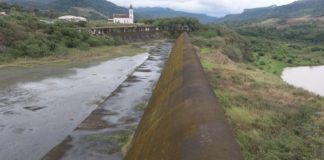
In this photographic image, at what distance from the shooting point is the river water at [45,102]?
12.5 meters

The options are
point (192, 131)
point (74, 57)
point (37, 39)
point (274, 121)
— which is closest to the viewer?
point (192, 131)

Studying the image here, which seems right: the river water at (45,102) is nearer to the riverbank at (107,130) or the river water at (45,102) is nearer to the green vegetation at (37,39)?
the riverbank at (107,130)

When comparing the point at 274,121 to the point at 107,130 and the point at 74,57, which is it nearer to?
the point at 107,130

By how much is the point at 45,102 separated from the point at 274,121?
33.4 feet

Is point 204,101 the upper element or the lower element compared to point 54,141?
upper

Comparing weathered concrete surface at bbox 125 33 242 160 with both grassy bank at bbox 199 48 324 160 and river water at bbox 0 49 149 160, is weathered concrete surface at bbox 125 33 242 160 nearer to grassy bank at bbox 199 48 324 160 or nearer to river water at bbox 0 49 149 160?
grassy bank at bbox 199 48 324 160

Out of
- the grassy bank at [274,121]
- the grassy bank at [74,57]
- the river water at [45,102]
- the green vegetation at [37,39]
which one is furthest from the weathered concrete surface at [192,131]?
the green vegetation at [37,39]

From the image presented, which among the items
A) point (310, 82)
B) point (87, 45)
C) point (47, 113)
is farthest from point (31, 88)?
point (310, 82)

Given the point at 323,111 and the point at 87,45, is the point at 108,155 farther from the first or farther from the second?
the point at 87,45

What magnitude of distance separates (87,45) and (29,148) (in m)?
33.9

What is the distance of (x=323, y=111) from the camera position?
19.3m

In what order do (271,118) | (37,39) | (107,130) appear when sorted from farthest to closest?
(37,39) < (271,118) < (107,130)


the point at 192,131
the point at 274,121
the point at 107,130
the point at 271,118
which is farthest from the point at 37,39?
the point at 192,131

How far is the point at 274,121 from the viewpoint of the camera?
15.9 metres
